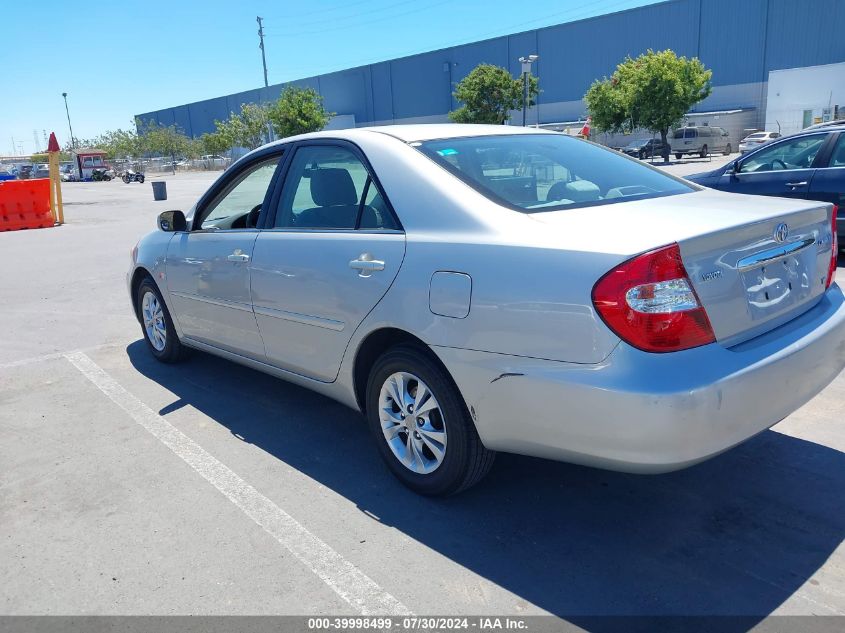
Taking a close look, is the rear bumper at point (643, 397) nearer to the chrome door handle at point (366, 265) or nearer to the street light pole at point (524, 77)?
the chrome door handle at point (366, 265)

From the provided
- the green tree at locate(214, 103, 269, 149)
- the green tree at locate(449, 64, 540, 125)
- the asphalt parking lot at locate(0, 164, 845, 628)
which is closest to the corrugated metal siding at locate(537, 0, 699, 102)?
the green tree at locate(449, 64, 540, 125)

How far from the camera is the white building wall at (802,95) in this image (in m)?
43.1

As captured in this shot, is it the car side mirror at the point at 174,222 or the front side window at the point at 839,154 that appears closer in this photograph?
the car side mirror at the point at 174,222

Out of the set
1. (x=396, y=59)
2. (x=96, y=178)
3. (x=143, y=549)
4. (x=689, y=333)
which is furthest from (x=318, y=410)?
(x=396, y=59)

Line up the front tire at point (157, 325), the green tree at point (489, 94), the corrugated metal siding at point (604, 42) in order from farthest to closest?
the corrugated metal siding at point (604, 42)
the green tree at point (489, 94)
the front tire at point (157, 325)

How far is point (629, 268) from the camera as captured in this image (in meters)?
2.47

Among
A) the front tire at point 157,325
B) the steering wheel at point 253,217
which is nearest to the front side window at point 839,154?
the steering wheel at point 253,217

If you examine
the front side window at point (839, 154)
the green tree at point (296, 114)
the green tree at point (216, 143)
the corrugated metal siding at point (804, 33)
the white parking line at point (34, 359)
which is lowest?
the white parking line at point (34, 359)

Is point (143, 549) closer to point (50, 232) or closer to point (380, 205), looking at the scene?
point (380, 205)

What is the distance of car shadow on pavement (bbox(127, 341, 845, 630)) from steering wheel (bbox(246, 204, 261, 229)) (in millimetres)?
1331

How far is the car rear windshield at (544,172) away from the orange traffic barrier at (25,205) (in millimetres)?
18279

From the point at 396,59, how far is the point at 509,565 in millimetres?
76710

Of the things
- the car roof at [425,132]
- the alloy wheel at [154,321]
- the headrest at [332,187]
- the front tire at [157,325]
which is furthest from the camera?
the alloy wheel at [154,321]

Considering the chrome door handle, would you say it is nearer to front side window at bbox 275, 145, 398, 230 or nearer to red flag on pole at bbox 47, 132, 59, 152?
front side window at bbox 275, 145, 398, 230
